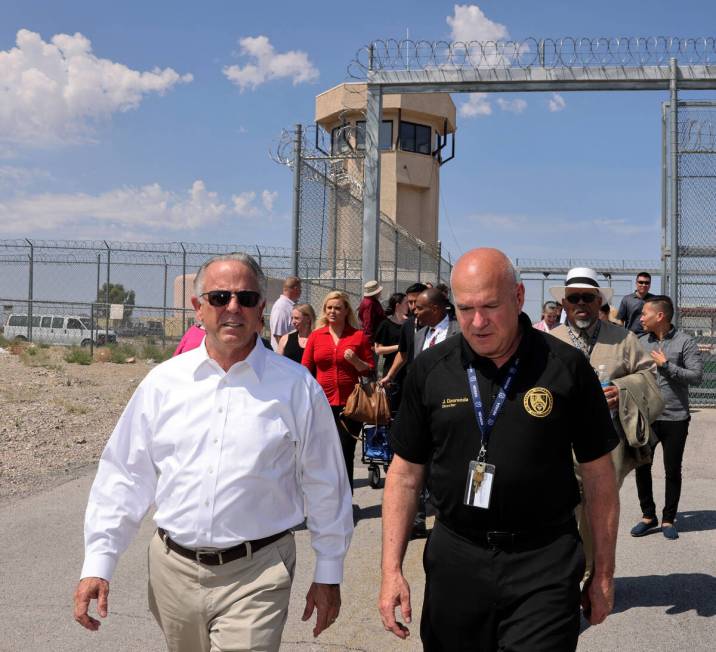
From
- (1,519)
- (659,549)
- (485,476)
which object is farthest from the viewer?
(1,519)

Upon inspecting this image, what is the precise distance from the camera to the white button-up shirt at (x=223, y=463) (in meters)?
3.10

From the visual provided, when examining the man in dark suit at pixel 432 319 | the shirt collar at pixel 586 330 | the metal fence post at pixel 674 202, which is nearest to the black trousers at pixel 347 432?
the man in dark suit at pixel 432 319

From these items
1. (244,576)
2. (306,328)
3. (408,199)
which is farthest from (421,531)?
(408,199)

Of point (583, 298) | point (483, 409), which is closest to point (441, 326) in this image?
point (583, 298)

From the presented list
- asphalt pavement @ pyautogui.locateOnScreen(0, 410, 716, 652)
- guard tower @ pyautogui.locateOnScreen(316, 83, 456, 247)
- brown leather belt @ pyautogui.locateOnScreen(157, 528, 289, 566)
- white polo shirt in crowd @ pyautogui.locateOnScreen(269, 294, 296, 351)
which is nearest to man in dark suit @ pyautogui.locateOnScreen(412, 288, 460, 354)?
asphalt pavement @ pyautogui.locateOnScreen(0, 410, 716, 652)

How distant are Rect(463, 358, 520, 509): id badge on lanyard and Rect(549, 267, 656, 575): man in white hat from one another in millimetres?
1944

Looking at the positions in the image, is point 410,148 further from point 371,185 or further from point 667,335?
point 667,335

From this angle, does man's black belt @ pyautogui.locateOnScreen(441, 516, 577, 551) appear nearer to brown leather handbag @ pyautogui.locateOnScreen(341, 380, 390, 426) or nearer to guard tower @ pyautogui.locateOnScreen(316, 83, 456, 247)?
brown leather handbag @ pyautogui.locateOnScreen(341, 380, 390, 426)

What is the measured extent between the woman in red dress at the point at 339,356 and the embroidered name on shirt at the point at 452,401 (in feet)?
14.6

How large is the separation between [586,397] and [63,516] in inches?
233

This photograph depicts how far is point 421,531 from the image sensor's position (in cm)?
725

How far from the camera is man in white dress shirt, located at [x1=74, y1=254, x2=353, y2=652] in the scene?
3.10 meters

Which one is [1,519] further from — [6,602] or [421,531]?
[421,531]

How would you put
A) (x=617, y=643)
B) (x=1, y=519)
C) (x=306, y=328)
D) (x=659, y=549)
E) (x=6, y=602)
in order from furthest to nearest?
(x=306, y=328) → (x=1, y=519) → (x=659, y=549) → (x=6, y=602) → (x=617, y=643)
